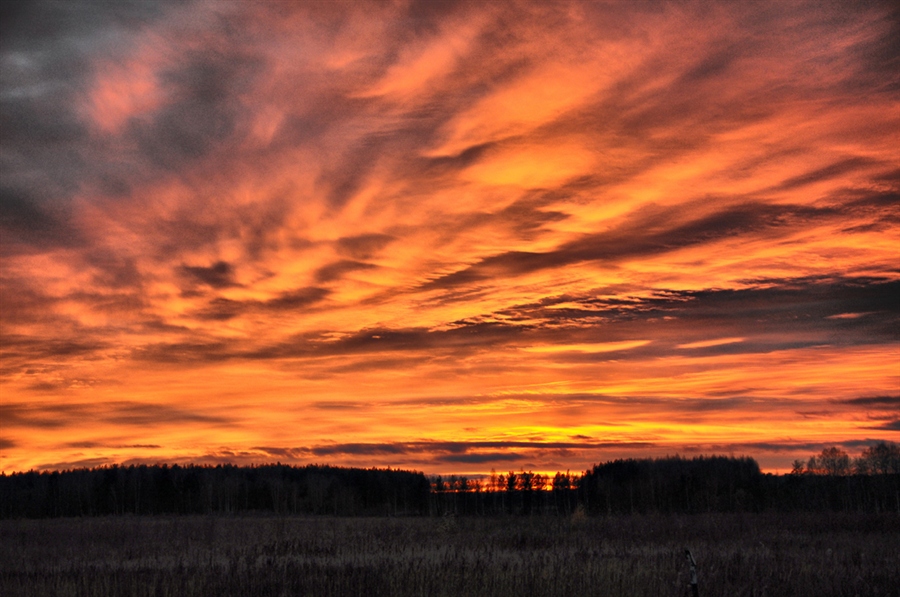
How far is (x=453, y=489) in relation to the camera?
488ft

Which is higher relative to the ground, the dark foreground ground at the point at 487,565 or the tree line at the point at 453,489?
the dark foreground ground at the point at 487,565

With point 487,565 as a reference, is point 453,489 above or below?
below

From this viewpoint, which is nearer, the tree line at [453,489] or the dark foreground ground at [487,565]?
the dark foreground ground at [487,565]

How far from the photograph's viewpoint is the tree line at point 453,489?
10362 centimetres

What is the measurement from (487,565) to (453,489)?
13454 centimetres

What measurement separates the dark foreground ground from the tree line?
62138 mm

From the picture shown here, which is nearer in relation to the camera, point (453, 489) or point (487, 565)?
point (487, 565)

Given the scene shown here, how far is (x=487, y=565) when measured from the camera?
17.9 metres

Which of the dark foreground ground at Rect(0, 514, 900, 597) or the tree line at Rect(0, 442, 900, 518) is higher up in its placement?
the dark foreground ground at Rect(0, 514, 900, 597)

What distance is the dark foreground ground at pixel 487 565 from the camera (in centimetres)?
1492

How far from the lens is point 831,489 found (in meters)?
107

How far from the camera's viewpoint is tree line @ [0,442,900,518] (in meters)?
104

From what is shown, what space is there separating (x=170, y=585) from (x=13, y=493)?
125140 millimetres

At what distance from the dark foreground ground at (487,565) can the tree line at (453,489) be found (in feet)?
204
